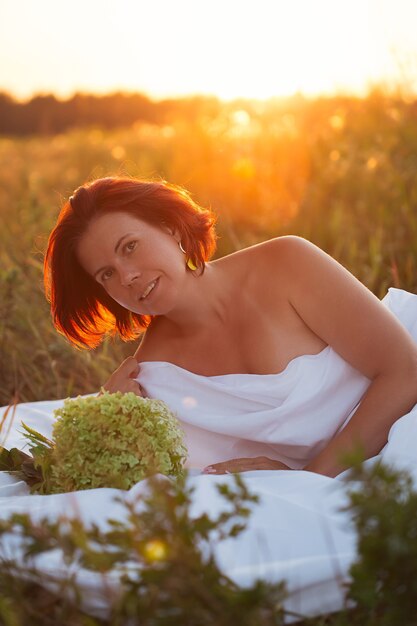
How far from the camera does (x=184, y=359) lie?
8.93 ft

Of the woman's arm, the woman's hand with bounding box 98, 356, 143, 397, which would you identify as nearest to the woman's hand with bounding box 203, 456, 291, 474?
the woman's arm

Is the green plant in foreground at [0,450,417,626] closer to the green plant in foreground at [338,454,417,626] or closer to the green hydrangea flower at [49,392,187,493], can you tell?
the green plant in foreground at [338,454,417,626]

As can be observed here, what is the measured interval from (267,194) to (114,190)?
393cm

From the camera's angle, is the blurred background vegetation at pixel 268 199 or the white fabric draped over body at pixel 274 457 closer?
the white fabric draped over body at pixel 274 457

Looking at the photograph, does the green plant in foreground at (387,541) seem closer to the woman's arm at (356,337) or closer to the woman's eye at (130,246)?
the woman's arm at (356,337)

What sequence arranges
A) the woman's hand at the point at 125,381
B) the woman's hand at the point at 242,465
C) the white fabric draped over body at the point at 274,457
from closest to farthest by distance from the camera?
the white fabric draped over body at the point at 274,457 < the woman's hand at the point at 242,465 < the woman's hand at the point at 125,381

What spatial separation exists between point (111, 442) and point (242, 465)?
0.52 metres

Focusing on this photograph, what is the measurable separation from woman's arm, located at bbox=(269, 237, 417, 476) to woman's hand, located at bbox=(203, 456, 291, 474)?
0.11 metres

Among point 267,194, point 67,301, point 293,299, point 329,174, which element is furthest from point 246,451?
point 267,194

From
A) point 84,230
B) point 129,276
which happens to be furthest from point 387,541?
point 84,230

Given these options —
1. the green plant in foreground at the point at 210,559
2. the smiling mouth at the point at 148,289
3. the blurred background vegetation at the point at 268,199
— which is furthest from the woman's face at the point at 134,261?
the green plant in foreground at the point at 210,559

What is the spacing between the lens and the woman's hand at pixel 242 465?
227 cm

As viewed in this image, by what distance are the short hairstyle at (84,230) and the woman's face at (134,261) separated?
51 mm

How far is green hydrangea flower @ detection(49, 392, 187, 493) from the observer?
1.97 m
